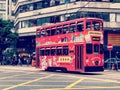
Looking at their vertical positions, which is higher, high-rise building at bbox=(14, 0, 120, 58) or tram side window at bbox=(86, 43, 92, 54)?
high-rise building at bbox=(14, 0, 120, 58)

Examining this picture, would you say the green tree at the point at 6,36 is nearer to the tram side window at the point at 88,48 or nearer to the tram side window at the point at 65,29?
the tram side window at the point at 65,29

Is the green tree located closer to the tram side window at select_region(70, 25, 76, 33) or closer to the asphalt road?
the tram side window at select_region(70, 25, 76, 33)

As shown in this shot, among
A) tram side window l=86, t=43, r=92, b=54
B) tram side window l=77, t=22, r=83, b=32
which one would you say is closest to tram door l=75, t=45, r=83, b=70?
tram side window l=86, t=43, r=92, b=54

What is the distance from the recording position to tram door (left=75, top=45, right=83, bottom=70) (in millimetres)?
26609

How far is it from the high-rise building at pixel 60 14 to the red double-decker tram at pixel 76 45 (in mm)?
16544

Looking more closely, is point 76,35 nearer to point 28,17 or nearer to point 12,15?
point 28,17

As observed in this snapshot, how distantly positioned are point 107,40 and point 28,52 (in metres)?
18.9

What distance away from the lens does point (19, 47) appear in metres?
63.1

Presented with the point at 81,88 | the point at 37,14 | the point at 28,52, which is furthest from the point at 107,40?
the point at 81,88

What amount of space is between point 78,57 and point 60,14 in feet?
80.5

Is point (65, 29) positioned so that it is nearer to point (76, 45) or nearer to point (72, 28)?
point (72, 28)

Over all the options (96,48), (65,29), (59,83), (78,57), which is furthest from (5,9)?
(59,83)

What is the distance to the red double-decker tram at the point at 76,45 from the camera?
26.0 metres

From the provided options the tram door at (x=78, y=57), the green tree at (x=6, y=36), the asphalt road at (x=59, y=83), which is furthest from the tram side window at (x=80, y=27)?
the green tree at (x=6, y=36)
